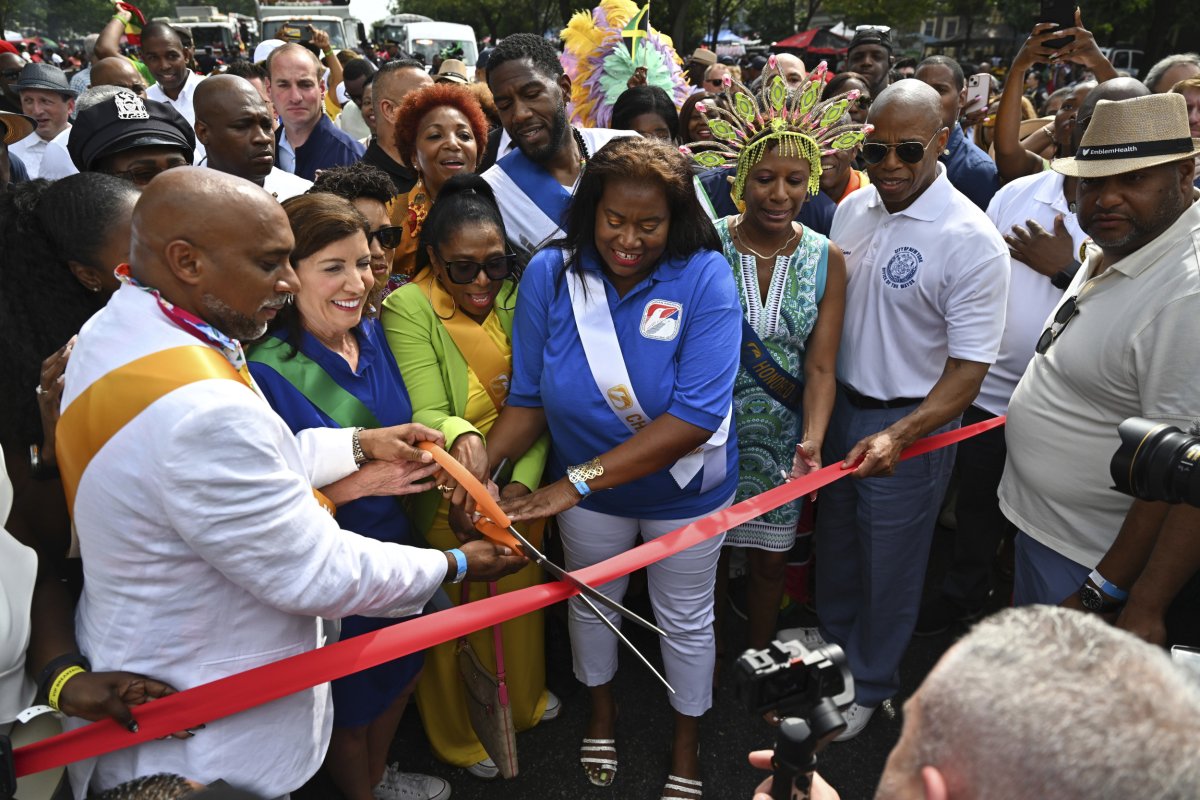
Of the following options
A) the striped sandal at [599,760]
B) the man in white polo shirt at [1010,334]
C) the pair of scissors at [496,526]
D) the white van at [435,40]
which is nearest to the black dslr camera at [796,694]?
the pair of scissors at [496,526]

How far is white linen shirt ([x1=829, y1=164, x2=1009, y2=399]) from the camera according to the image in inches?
117

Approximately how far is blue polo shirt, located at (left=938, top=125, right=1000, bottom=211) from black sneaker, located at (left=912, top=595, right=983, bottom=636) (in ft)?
7.73

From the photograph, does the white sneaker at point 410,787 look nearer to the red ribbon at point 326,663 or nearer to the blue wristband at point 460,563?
the red ribbon at point 326,663

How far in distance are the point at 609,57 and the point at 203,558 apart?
464cm

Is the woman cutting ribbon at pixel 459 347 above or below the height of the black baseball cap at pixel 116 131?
below

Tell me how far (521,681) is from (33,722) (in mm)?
1726

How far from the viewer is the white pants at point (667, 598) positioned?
293cm

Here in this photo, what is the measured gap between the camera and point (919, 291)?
10.0 feet

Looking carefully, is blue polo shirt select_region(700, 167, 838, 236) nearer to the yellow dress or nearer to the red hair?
the red hair

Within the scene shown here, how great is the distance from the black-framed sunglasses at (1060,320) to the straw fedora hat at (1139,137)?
0.41 metres

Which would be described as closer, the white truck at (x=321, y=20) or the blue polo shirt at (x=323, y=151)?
the blue polo shirt at (x=323, y=151)

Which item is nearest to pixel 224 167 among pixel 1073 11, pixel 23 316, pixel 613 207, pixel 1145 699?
pixel 23 316

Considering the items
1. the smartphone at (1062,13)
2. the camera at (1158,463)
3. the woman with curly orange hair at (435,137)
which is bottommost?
the camera at (1158,463)

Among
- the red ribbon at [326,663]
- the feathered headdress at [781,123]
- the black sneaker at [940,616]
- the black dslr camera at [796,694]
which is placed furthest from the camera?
the black sneaker at [940,616]
